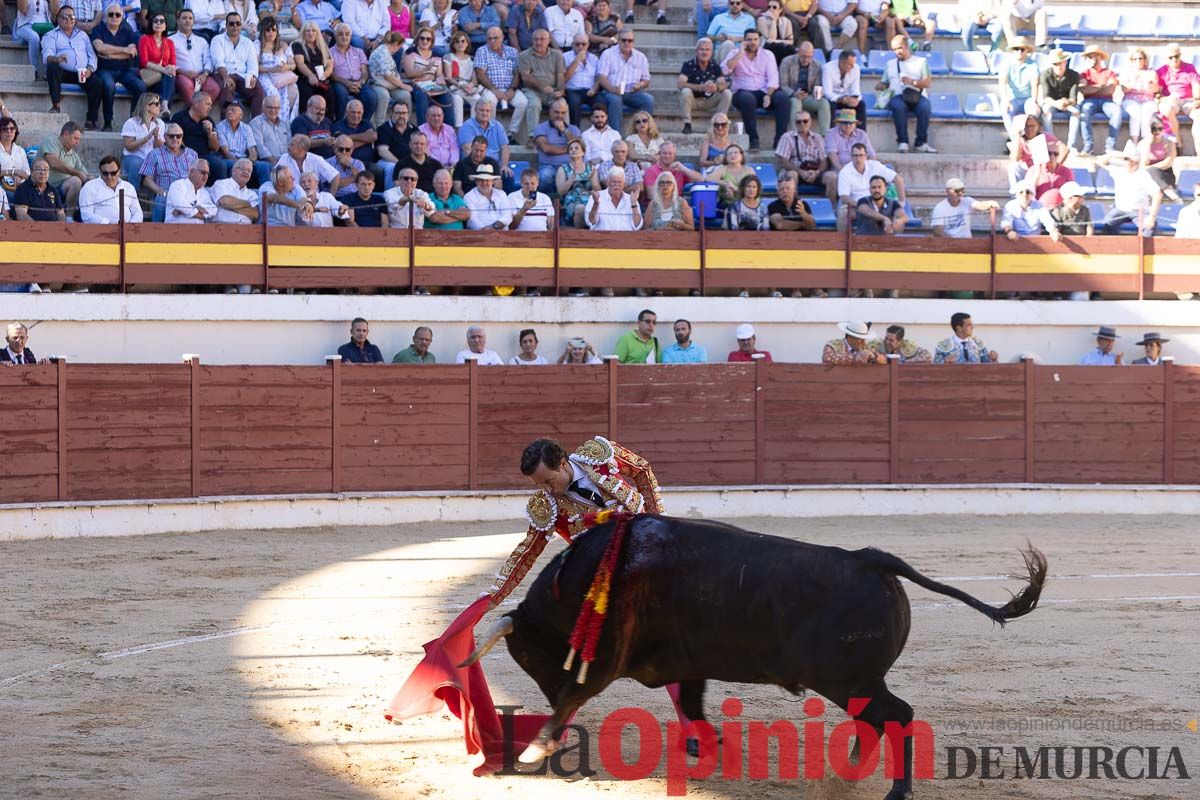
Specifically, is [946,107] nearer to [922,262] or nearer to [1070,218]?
[1070,218]

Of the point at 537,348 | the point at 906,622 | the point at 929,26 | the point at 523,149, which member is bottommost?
the point at 906,622

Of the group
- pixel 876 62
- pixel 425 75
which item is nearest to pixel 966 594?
pixel 425 75

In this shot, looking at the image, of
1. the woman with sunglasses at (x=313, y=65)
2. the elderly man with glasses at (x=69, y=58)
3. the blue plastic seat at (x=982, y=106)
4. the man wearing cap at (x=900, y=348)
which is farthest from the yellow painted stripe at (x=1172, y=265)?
the elderly man with glasses at (x=69, y=58)

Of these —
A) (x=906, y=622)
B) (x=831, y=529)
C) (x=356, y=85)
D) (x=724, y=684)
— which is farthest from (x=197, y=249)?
(x=906, y=622)

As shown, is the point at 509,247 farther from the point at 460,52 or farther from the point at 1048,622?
the point at 1048,622

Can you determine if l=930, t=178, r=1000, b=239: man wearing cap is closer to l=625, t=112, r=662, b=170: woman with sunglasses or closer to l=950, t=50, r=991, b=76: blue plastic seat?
l=625, t=112, r=662, b=170: woman with sunglasses

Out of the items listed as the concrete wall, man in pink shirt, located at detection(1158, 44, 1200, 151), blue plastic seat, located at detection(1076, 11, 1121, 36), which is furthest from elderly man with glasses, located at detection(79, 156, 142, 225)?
blue plastic seat, located at detection(1076, 11, 1121, 36)

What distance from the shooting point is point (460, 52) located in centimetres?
1343

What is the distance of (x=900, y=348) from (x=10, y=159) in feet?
22.6

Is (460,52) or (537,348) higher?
(460,52)

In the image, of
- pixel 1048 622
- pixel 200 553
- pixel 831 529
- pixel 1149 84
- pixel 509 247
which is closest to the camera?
pixel 1048 622

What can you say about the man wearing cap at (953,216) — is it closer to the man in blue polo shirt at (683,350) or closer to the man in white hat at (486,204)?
the man in blue polo shirt at (683,350)

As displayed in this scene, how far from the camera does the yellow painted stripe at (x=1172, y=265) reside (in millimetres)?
13758

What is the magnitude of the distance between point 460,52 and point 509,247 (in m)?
2.13
